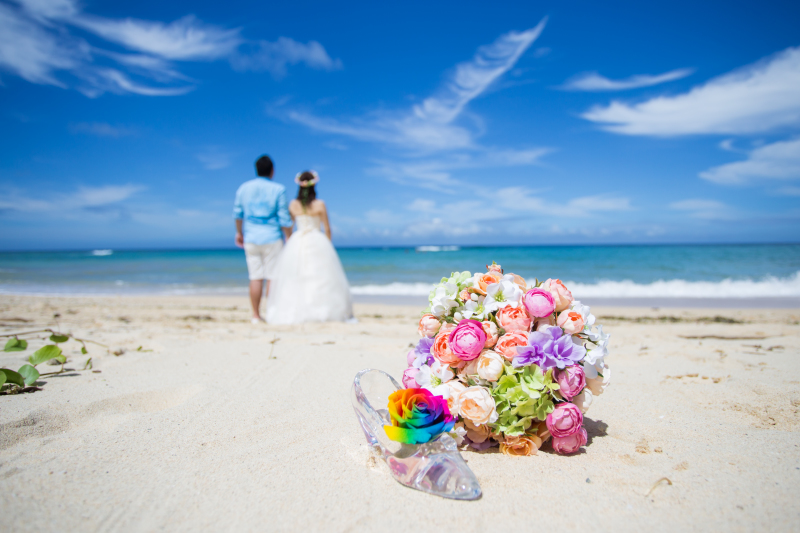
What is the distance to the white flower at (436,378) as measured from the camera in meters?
1.65

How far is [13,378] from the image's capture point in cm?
227

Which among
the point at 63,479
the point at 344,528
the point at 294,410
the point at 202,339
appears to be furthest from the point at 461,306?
the point at 202,339

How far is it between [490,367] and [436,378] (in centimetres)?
28

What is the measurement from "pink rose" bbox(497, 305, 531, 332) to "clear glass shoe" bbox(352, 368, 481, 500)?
1.64 ft

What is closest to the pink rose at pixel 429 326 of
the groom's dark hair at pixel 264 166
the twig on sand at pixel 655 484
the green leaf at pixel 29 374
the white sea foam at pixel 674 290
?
the twig on sand at pixel 655 484

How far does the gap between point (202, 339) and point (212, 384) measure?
1627 millimetres

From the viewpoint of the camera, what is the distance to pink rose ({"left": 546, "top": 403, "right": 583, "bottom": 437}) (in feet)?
5.19

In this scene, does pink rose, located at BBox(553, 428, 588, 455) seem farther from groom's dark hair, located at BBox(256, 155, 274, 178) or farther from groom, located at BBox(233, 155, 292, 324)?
groom's dark hair, located at BBox(256, 155, 274, 178)

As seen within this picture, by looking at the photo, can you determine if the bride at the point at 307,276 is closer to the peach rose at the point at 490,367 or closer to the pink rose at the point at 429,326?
the pink rose at the point at 429,326

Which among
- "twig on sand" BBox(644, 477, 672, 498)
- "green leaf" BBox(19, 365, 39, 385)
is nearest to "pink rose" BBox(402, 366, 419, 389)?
"twig on sand" BBox(644, 477, 672, 498)

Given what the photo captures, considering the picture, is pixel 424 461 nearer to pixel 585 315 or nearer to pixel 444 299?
pixel 444 299

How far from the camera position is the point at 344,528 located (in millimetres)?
1223

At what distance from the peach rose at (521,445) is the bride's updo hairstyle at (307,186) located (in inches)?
193

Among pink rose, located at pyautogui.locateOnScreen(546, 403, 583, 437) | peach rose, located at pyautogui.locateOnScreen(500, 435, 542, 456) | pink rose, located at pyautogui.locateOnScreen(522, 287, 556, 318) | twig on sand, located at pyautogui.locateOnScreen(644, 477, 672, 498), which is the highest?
pink rose, located at pyautogui.locateOnScreen(522, 287, 556, 318)
